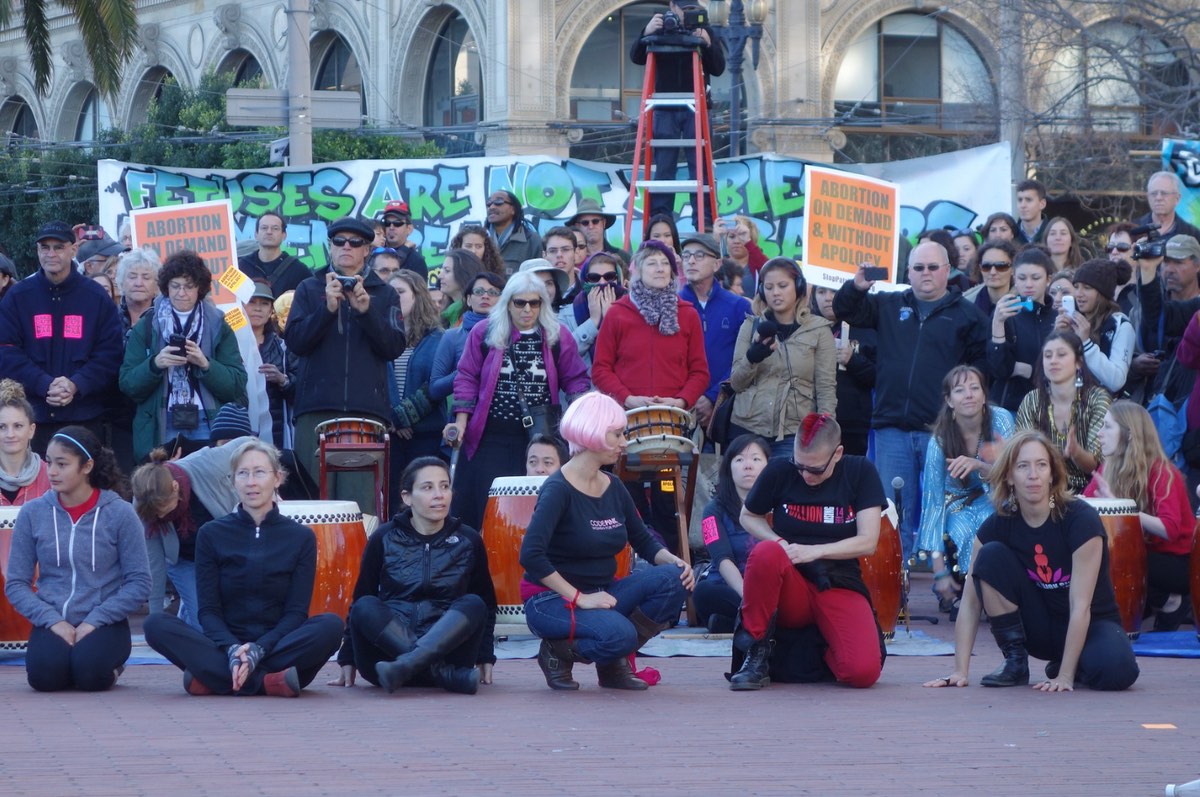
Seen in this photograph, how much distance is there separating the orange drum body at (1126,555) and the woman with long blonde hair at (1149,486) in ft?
0.48

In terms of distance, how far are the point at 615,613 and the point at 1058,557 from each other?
2.18m

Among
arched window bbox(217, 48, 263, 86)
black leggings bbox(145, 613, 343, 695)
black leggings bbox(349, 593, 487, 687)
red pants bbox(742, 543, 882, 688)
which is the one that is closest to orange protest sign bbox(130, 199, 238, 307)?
black leggings bbox(145, 613, 343, 695)

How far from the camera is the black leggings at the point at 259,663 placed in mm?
9266

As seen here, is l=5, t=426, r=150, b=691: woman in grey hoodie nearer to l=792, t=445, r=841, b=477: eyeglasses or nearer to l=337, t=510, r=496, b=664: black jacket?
l=337, t=510, r=496, b=664: black jacket

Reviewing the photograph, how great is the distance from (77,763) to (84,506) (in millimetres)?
2868

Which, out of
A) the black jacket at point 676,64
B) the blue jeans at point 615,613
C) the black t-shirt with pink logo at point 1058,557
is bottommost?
the blue jeans at point 615,613

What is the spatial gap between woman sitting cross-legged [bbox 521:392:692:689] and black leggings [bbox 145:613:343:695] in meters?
1.02

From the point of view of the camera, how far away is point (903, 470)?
12.4m

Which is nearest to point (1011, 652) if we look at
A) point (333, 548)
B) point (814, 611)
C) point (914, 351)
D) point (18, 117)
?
point (814, 611)

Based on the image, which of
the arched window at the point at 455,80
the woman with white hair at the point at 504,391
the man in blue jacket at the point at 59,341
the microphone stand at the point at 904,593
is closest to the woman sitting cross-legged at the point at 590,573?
the microphone stand at the point at 904,593

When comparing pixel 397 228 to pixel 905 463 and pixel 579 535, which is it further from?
pixel 579 535

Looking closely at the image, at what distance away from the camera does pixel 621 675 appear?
9383 millimetres

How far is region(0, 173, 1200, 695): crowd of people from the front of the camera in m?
9.38

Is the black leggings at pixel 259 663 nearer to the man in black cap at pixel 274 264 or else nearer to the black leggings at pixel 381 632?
the black leggings at pixel 381 632
